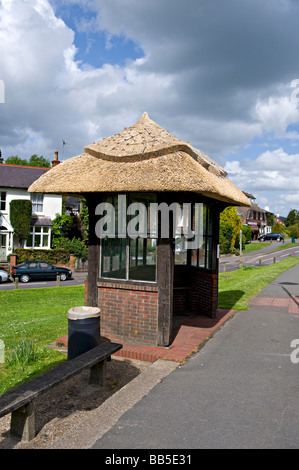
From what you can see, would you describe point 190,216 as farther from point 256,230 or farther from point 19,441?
point 256,230

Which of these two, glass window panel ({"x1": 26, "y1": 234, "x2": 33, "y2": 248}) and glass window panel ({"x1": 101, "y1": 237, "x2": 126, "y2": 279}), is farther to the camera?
glass window panel ({"x1": 26, "y1": 234, "x2": 33, "y2": 248})

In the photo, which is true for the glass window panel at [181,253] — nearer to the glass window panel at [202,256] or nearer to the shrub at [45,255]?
the glass window panel at [202,256]

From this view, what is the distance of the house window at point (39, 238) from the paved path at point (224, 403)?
29447mm

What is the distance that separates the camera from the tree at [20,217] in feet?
108

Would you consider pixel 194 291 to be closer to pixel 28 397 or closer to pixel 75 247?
pixel 28 397

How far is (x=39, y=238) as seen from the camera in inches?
1369

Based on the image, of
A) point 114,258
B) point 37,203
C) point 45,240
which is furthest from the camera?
point 37,203

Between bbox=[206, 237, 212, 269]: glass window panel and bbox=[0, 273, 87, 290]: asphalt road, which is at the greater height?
bbox=[206, 237, 212, 269]: glass window panel

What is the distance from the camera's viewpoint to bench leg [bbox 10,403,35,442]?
13.0 ft

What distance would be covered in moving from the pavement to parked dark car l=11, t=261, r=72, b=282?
2023cm

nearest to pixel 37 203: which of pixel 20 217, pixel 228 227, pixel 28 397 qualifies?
pixel 20 217

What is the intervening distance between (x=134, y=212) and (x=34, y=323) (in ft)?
14.3

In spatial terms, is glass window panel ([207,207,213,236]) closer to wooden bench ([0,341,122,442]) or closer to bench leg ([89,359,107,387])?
bench leg ([89,359,107,387])

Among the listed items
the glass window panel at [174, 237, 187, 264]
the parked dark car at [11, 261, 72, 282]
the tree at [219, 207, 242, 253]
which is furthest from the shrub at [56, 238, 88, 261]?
the glass window panel at [174, 237, 187, 264]
